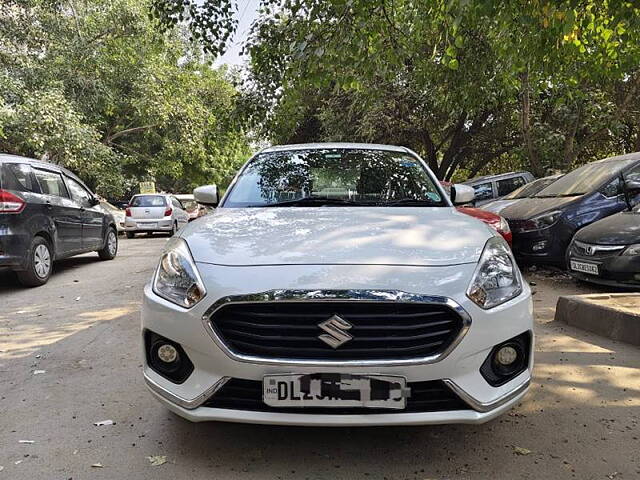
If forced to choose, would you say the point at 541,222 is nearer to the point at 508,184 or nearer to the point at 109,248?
the point at 508,184

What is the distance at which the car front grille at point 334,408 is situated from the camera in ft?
7.43

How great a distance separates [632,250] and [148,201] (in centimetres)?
1446

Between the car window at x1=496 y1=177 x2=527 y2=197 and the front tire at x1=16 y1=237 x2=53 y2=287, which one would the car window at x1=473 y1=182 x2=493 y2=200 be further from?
the front tire at x1=16 y1=237 x2=53 y2=287

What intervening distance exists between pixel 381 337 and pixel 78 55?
19155 mm

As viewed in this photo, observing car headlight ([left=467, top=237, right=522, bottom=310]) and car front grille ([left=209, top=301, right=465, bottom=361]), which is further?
car headlight ([left=467, top=237, right=522, bottom=310])

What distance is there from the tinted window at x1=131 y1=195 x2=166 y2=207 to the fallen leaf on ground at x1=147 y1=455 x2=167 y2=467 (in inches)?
598

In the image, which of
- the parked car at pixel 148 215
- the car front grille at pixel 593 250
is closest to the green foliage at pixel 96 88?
the parked car at pixel 148 215

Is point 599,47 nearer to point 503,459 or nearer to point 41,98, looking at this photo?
point 503,459

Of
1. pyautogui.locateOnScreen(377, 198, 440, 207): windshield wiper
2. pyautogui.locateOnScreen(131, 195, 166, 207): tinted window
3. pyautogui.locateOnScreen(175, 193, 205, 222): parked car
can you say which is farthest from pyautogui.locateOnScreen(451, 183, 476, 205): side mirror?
pyautogui.locateOnScreen(131, 195, 166, 207): tinted window

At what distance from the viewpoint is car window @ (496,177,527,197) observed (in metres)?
13.0

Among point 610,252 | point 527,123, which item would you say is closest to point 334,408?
point 610,252

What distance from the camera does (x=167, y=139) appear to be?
21672mm

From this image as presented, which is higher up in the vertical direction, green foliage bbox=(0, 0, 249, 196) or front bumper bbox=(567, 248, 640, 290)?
green foliage bbox=(0, 0, 249, 196)

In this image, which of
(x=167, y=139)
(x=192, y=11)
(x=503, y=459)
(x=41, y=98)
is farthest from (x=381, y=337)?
(x=167, y=139)
